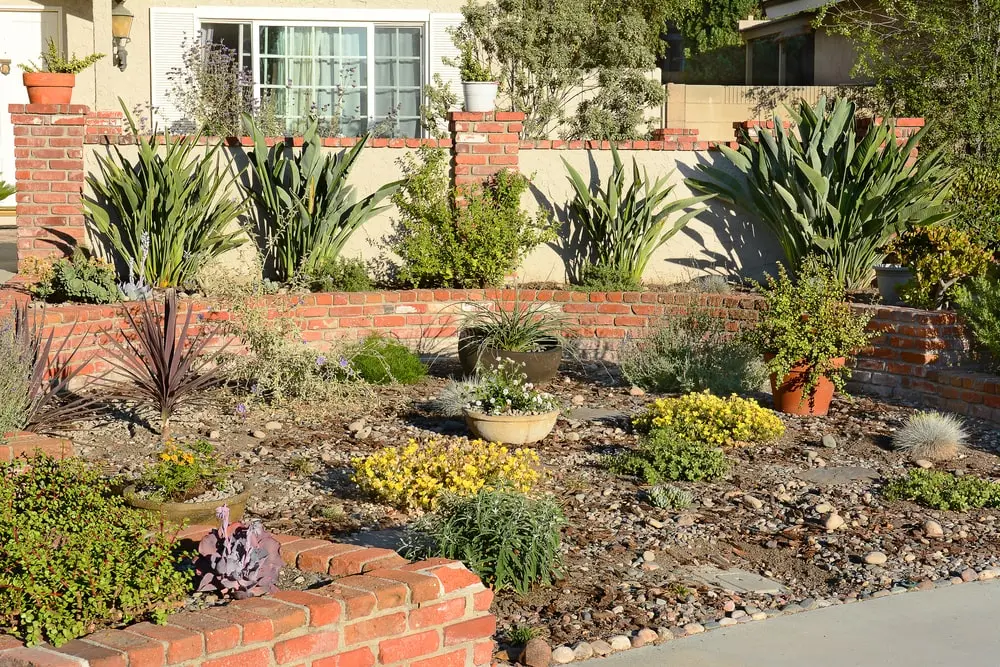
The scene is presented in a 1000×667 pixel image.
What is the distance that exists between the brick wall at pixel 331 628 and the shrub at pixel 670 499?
6.68 feet

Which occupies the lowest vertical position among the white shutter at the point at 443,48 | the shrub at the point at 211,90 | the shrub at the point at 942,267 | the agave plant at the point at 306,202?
the shrub at the point at 942,267

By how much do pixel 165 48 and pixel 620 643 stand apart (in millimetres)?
11452

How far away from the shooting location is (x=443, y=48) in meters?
14.6

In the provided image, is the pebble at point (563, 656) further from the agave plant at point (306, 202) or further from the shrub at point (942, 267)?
the agave plant at point (306, 202)

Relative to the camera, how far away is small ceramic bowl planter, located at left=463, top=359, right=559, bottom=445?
6.91 m

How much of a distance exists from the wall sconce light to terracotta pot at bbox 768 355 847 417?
9004 millimetres

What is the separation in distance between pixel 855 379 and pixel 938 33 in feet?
22.1

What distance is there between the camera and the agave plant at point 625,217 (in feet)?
34.6

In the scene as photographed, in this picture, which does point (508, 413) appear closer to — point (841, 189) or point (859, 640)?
point (859, 640)

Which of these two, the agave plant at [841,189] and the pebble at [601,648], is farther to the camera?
the agave plant at [841,189]

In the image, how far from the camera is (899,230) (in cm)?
998

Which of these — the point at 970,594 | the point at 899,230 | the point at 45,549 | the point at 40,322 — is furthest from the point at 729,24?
the point at 45,549

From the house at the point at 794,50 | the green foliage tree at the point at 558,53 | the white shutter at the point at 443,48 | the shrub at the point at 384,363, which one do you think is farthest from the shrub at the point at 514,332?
the house at the point at 794,50

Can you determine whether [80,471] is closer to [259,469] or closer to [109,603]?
[109,603]
